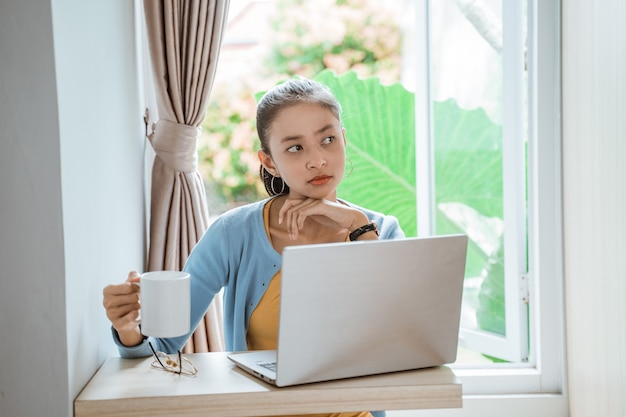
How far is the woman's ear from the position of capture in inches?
64.7

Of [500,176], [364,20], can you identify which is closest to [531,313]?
[500,176]

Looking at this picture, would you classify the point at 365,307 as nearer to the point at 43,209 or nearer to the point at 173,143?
the point at 43,209

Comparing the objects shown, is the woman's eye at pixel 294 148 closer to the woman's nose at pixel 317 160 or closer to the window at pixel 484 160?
the woman's nose at pixel 317 160

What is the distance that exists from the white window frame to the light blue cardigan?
872mm

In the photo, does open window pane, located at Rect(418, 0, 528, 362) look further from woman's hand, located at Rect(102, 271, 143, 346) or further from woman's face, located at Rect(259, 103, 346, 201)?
woman's hand, located at Rect(102, 271, 143, 346)

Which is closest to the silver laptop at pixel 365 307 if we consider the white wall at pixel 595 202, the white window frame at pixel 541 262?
the white wall at pixel 595 202

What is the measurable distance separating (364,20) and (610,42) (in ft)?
7.68

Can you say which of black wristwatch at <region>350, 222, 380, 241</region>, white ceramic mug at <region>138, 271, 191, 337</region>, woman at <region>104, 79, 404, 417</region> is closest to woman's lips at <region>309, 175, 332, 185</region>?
woman at <region>104, 79, 404, 417</region>

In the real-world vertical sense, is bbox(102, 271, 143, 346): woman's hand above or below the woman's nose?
below

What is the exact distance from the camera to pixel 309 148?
1548 mm

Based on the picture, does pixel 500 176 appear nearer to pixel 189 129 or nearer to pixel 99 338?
pixel 189 129

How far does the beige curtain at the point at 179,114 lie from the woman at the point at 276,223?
0.39 meters

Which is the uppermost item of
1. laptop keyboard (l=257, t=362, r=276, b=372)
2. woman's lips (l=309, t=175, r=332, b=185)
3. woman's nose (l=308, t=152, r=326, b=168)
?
woman's nose (l=308, t=152, r=326, b=168)

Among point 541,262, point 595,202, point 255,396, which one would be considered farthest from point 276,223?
point 541,262
